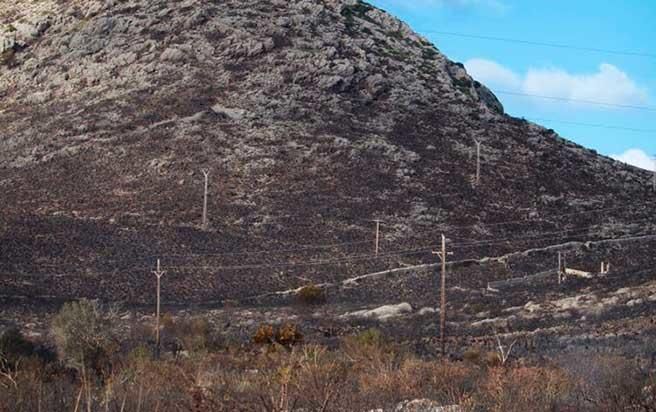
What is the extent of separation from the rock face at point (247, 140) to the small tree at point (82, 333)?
1429 cm

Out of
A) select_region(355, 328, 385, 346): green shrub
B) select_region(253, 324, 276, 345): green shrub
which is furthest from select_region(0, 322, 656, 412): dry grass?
select_region(253, 324, 276, 345): green shrub

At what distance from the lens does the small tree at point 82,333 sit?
2381 centimetres

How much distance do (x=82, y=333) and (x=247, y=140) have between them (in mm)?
37075

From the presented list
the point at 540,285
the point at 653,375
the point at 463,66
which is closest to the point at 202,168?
the point at 540,285

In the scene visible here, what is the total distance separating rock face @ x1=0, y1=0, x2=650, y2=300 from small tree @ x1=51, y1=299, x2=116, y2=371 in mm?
14291

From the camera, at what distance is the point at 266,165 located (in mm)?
58625

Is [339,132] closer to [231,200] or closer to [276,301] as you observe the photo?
[231,200]

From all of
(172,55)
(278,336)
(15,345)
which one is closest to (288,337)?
(278,336)

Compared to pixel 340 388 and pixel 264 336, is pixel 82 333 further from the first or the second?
pixel 340 388

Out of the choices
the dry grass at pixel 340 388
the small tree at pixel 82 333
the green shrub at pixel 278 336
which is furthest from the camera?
the green shrub at pixel 278 336

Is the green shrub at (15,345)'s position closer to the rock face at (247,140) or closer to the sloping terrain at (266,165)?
the sloping terrain at (266,165)

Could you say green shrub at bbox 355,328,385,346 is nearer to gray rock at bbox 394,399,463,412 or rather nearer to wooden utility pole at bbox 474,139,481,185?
gray rock at bbox 394,399,463,412

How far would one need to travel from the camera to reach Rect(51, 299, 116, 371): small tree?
78.1ft

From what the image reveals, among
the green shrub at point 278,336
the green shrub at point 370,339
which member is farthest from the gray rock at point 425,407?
the green shrub at point 278,336
